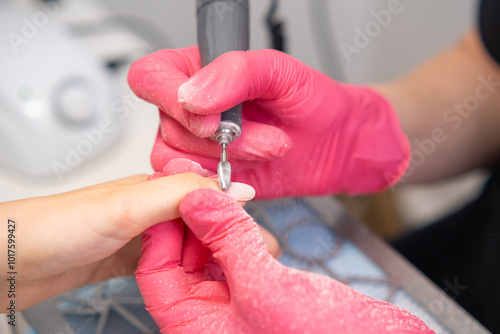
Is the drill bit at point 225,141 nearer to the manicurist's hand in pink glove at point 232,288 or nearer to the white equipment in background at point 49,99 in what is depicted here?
the manicurist's hand in pink glove at point 232,288

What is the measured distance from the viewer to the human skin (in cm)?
43

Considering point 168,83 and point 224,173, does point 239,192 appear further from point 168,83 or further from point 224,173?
point 168,83

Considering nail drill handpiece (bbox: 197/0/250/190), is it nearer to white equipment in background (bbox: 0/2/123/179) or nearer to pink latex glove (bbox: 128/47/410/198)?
pink latex glove (bbox: 128/47/410/198)

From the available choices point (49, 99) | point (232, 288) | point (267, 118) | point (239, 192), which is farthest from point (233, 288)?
point (49, 99)

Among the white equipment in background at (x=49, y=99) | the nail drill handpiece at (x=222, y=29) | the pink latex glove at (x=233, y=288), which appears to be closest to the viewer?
the pink latex glove at (x=233, y=288)

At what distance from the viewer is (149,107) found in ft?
2.58

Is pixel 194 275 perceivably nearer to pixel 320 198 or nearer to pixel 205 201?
pixel 205 201

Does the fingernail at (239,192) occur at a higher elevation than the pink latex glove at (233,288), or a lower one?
higher

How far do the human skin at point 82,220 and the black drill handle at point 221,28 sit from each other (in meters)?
0.15

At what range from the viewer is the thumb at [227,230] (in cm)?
42

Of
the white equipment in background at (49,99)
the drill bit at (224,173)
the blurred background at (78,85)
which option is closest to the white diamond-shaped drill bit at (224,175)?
the drill bit at (224,173)

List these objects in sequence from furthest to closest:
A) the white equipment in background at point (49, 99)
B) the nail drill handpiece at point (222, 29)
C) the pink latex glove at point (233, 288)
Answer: the white equipment in background at point (49, 99)
the nail drill handpiece at point (222, 29)
the pink latex glove at point (233, 288)

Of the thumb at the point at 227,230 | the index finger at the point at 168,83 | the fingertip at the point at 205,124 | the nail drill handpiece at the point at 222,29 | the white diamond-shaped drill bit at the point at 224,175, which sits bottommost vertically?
the thumb at the point at 227,230

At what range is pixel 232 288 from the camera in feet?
1.36
